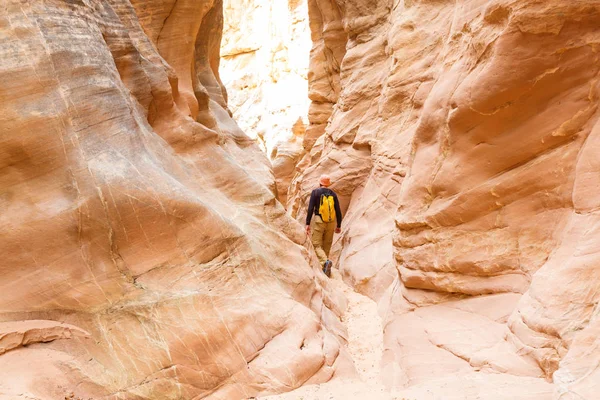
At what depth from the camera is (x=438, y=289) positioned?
5.46 meters

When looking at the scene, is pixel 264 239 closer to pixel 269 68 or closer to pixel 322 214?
pixel 322 214

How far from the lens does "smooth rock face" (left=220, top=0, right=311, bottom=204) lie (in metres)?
28.2

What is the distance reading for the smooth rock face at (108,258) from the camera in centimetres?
384

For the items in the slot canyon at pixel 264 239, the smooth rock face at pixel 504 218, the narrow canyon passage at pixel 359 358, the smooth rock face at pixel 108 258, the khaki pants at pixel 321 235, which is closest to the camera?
the smooth rock face at pixel 504 218

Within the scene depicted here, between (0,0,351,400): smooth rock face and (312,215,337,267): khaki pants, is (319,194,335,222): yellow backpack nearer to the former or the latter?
(312,215,337,267): khaki pants

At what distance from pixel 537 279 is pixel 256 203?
11.9ft

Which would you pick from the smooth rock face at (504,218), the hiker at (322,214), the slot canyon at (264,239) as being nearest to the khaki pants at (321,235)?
the hiker at (322,214)

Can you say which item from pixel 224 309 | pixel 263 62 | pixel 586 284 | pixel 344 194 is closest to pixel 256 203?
pixel 224 309

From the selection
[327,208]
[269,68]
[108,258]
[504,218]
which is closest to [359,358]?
[504,218]

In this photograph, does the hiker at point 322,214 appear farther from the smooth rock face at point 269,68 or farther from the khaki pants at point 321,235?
the smooth rock face at point 269,68

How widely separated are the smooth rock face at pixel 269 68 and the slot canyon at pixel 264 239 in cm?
1567

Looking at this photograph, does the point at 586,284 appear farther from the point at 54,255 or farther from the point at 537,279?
the point at 54,255

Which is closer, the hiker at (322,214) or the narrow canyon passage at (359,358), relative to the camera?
the narrow canyon passage at (359,358)

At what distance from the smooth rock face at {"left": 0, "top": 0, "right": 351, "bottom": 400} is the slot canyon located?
17mm
